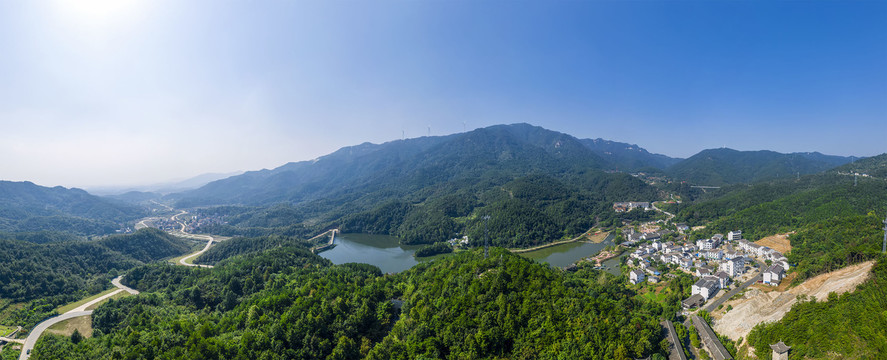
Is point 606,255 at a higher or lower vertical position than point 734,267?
lower

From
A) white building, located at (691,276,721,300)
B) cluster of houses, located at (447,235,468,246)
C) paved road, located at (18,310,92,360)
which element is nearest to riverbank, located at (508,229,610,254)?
cluster of houses, located at (447,235,468,246)

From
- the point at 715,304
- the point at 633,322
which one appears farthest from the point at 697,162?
the point at 633,322

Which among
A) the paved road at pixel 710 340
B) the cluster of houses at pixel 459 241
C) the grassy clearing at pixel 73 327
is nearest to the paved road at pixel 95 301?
the grassy clearing at pixel 73 327

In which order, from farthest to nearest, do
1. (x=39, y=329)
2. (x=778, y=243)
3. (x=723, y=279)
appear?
(x=778, y=243), (x=723, y=279), (x=39, y=329)

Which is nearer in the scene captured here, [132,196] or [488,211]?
[488,211]

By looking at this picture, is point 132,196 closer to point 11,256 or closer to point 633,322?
point 11,256

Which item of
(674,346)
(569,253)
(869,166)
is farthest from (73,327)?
(869,166)

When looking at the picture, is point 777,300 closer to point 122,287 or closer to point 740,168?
point 122,287
